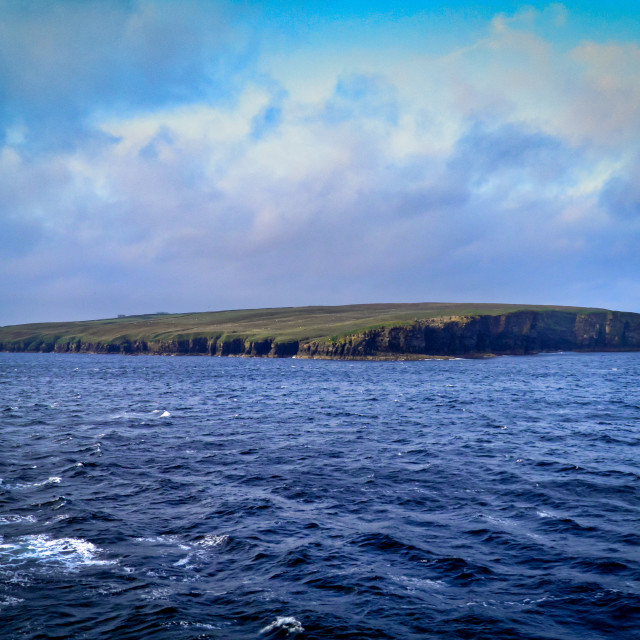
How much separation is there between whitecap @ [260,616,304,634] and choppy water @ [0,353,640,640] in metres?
0.07

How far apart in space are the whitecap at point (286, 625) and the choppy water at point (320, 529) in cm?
7

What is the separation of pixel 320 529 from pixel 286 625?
346 inches

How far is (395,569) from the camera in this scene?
22562mm

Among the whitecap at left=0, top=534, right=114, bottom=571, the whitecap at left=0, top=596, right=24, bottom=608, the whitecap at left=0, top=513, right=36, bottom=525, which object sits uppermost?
the whitecap at left=0, top=513, right=36, bottom=525

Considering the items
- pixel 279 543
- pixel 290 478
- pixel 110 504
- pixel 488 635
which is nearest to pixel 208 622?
pixel 279 543

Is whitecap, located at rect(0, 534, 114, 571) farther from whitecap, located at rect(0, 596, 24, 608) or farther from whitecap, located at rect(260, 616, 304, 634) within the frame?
whitecap, located at rect(260, 616, 304, 634)

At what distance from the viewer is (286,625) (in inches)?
717

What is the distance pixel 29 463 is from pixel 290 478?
65.0ft

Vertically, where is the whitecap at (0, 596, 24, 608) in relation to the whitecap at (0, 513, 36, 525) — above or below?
below

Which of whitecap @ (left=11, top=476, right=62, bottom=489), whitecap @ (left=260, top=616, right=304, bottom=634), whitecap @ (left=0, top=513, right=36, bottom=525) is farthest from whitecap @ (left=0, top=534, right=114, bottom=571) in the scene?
whitecap @ (left=11, top=476, right=62, bottom=489)

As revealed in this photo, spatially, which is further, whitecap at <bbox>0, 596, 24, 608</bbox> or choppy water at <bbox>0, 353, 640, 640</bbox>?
whitecap at <bbox>0, 596, 24, 608</bbox>

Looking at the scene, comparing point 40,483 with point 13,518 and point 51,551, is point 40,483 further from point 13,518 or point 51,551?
point 51,551

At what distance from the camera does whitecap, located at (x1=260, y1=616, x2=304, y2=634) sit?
58.8 feet

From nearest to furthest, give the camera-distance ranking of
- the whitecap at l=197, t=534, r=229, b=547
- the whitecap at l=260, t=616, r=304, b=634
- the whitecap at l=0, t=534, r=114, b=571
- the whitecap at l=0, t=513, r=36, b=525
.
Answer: the whitecap at l=260, t=616, r=304, b=634
the whitecap at l=0, t=534, r=114, b=571
the whitecap at l=197, t=534, r=229, b=547
the whitecap at l=0, t=513, r=36, b=525
